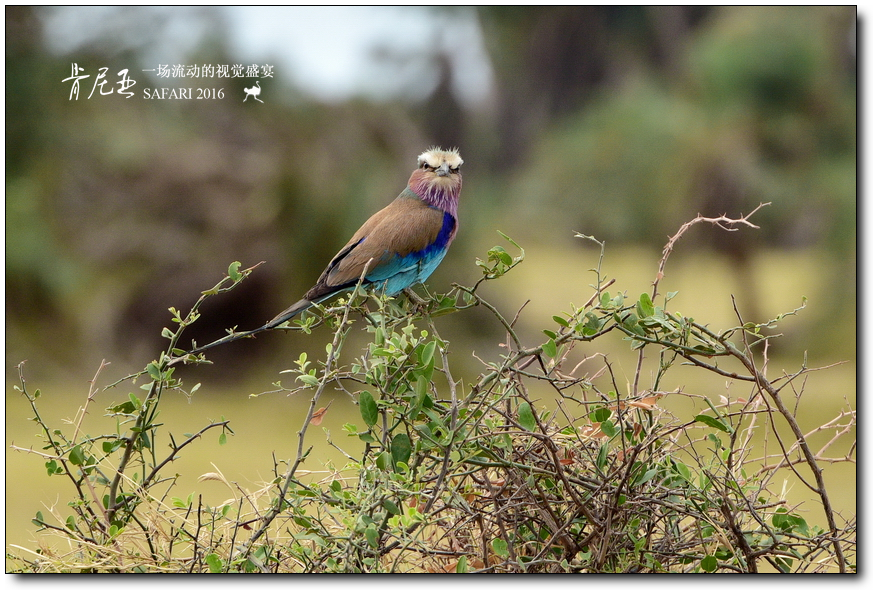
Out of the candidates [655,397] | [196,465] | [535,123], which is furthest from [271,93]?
[655,397]

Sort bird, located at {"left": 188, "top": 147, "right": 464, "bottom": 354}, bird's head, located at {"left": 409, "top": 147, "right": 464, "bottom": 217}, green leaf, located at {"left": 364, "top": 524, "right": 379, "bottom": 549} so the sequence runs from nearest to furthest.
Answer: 1. green leaf, located at {"left": 364, "top": 524, "right": 379, "bottom": 549}
2. bird, located at {"left": 188, "top": 147, "right": 464, "bottom": 354}
3. bird's head, located at {"left": 409, "top": 147, "right": 464, "bottom": 217}

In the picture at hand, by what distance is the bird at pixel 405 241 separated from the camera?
4.52ft

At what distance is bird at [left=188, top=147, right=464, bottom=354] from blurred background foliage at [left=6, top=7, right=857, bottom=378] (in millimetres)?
1272

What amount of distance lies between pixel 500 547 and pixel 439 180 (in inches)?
31.8

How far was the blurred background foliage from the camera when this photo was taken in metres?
2.99

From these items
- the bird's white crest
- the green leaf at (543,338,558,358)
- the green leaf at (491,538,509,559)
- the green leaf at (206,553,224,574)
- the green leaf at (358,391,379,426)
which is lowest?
the green leaf at (206,553,224,574)

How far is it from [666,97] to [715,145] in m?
0.77

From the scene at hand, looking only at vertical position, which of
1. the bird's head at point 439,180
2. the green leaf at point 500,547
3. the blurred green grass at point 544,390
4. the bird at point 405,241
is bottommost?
the green leaf at point 500,547

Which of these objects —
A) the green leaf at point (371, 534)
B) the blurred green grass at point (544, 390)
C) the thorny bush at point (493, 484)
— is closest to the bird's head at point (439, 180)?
the thorny bush at point (493, 484)

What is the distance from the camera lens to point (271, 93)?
3.36 metres

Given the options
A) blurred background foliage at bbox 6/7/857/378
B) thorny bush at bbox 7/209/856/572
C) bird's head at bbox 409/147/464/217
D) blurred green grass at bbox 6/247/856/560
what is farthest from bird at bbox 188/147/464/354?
blurred background foliage at bbox 6/7/857/378

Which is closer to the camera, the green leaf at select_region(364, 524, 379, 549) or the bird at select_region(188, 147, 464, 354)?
the green leaf at select_region(364, 524, 379, 549)

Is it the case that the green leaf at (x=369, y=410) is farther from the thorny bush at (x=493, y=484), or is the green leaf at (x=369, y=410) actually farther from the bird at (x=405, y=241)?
the bird at (x=405, y=241)

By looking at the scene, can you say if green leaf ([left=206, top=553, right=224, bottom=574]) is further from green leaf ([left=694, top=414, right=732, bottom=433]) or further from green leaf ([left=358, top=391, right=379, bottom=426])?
green leaf ([left=694, top=414, right=732, bottom=433])
